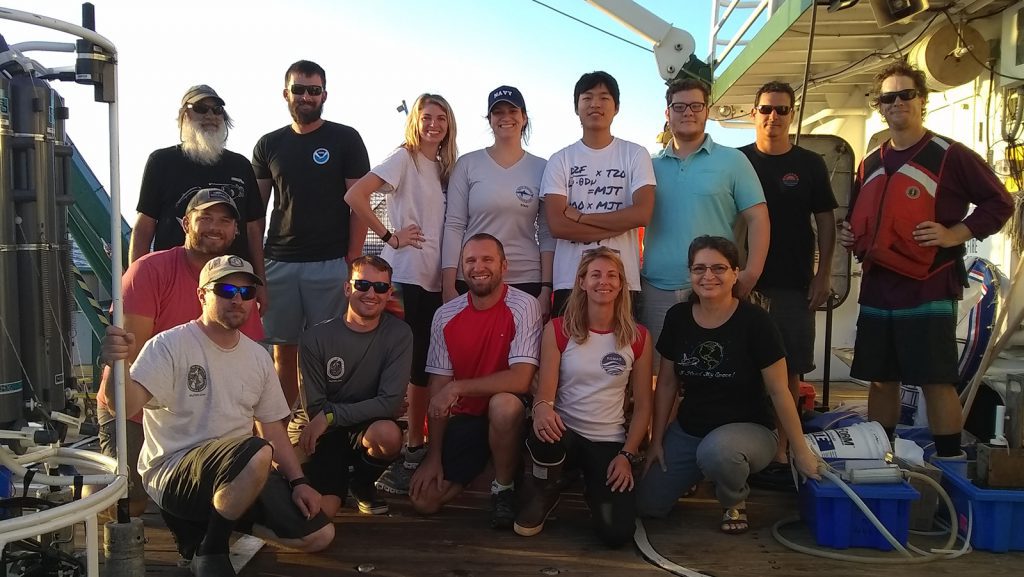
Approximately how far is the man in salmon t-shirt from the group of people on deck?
0.04ft

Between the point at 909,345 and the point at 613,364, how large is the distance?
1424mm

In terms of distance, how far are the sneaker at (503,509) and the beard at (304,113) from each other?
2.18 meters

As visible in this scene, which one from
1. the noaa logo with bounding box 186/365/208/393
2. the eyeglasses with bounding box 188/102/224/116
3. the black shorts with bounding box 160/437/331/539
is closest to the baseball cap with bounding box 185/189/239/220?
the eyeglasses with bounding box 188/102/224/116

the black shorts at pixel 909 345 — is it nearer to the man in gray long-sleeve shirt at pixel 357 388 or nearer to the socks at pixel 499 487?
the socks at pixel 499 487

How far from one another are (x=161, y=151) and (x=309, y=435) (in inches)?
63.9

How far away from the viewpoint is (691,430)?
3.70 m

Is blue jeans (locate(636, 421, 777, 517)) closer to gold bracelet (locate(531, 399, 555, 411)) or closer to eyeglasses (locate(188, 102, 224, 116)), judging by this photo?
gold bracelet (locate(531, 399, 555, 411))

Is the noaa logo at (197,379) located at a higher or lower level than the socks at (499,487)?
higher

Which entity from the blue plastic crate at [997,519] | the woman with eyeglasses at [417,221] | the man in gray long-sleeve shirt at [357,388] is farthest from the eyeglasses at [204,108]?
the blue plastic crate at [997,519]

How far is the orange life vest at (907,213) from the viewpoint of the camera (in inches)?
149

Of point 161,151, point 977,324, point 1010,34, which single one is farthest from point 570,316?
point 1010,34

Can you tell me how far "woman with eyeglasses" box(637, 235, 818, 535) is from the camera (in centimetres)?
347

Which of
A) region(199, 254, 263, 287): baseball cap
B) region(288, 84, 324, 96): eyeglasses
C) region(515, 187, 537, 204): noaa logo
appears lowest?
region(199, 254, 263, 287): baseball cap

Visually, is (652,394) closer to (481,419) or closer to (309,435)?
(481,419)
